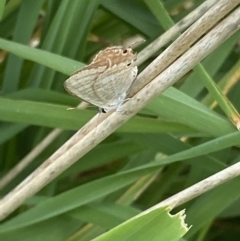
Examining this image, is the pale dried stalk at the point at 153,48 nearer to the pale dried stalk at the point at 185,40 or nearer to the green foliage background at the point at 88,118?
the green foliage background at the point at 88,118

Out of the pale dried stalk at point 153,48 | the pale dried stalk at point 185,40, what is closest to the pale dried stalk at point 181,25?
the pale dried stalk at point 153,48

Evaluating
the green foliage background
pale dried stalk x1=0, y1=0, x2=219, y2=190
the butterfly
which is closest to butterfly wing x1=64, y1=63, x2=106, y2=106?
the butterfly

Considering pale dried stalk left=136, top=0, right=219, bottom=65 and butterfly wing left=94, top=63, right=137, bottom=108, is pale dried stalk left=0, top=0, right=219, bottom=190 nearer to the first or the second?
pale dried stalk left=136, top=0, right=219, bottom=65

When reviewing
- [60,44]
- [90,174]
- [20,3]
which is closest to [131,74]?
[60,44]

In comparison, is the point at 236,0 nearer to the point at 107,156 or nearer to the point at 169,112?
the point at 169,112

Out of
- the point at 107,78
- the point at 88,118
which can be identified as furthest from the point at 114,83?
the point at 88,118
